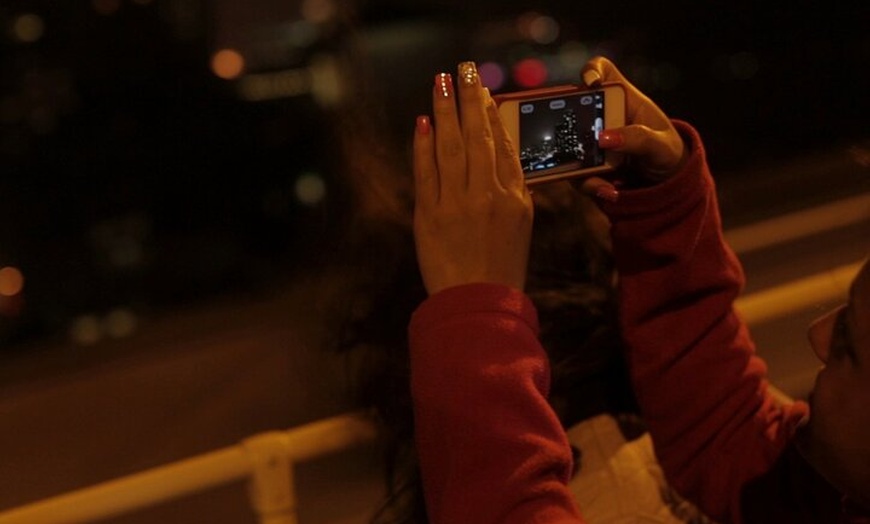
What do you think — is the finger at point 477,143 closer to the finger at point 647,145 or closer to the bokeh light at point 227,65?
the finger at point 647,145

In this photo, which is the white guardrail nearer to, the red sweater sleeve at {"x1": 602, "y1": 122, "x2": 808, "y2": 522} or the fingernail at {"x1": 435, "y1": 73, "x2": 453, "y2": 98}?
the red sweater sleeve at {"x1": 602, "y1": 122, "x2": 808, "y2": 522}

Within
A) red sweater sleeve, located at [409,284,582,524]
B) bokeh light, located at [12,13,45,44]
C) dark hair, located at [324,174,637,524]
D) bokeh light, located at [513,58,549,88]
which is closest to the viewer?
red sweater sleeve, located at [409,284,582,524]

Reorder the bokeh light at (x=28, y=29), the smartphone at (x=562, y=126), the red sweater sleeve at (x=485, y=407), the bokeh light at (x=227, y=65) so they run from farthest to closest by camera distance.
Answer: the bokeh light at (x=227, y=65), the bokeh light at (x=28, y=29), the smartphone at (x=562, y=126), the red sweater sleeve at (x=485, y=407)

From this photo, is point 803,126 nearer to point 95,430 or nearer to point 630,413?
point 95,430

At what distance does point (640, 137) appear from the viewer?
0.92 meters

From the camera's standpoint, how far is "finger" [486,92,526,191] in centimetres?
75

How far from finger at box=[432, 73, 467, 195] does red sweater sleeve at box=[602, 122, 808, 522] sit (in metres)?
0.33

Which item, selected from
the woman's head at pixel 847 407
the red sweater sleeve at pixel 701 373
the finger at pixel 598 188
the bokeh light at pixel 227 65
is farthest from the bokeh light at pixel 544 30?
the woman's head at pixel 847 407

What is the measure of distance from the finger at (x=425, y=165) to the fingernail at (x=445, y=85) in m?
0.02

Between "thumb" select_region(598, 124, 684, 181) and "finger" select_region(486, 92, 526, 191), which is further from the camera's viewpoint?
"thumb" select_region(598, 124, 684, 181)

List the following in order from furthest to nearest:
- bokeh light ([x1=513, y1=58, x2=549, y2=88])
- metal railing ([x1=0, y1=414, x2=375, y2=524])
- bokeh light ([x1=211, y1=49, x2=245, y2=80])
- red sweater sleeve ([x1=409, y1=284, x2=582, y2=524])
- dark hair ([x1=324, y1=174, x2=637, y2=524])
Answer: bokeh light ([x1=211, y1=49, x2=245, y2=80]) < bokeh light ([x1=513, y1=58, x2=549, y2=88]) < dark hair ([x1=324, y1=174, x2=637, y2=524]) < metal railing ([x1=0, y1=414, x2=375, y2=524]) < red sweater sleeve ([x1=409, y1=284, x2=582, y2=524])

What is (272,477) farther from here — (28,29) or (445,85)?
(28,29)

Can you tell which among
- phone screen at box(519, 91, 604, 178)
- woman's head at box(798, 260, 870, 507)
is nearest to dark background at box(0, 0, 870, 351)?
phone screen at box(519, 91, 604, 178)

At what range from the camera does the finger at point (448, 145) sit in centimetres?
73
